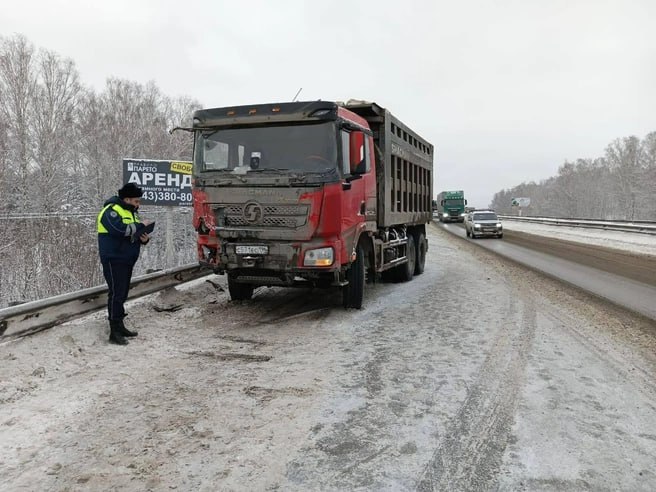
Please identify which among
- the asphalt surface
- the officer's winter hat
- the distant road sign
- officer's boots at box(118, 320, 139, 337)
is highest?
the distant road sign

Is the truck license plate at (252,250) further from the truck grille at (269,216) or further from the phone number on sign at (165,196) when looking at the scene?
the phone number on sign at (165,196)

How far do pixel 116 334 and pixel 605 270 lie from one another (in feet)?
41.6

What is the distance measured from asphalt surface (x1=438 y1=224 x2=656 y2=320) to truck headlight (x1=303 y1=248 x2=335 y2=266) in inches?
206

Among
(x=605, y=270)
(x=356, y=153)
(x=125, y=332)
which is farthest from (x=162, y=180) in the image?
(x=605, y=270)

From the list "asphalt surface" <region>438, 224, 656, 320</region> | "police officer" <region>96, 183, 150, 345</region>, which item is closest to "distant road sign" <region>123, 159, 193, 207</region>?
"police officer" <region>96, 183, 150, 345</region>

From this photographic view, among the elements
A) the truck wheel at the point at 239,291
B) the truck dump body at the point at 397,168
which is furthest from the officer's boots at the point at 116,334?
the truck dump body at the point at 397,168

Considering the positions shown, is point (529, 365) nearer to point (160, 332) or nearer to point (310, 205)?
point (310, 205)

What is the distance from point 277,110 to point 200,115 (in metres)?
1.23

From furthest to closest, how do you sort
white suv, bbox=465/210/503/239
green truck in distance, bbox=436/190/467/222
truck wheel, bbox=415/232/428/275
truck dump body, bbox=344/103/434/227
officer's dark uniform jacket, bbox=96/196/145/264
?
green truck in distance, bbox=436/190/467/222, white suv, bbox=465/210/503/239, truck wheel, bbox=415/232/428/275, truck dump body, bbox=344/103/434/227, officer's dark uniform jacket, bbox=96/196/145/264

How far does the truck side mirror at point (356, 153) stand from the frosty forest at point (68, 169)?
15.3ft

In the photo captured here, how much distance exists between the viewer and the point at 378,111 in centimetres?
798

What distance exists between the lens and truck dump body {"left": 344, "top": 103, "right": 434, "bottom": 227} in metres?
8.02

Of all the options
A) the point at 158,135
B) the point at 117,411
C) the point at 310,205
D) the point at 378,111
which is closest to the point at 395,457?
the point at 117,411

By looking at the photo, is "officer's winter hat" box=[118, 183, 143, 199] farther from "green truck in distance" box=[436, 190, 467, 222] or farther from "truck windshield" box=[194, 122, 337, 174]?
"green truck in distance" box=[436, 190, 467, 222]
